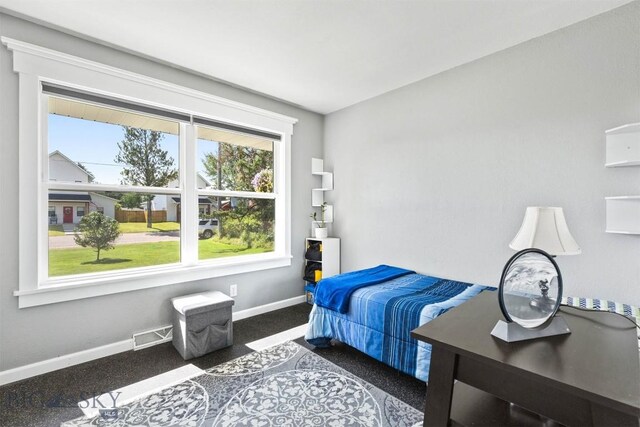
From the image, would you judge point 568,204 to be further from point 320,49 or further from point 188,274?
point 188,274

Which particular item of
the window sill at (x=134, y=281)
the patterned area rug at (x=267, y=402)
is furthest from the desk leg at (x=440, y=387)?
the window sill at (x=134, y=281)

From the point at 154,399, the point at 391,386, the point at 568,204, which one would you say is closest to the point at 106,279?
the point at 154,399

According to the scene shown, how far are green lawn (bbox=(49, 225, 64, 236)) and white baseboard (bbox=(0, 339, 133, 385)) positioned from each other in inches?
37.4

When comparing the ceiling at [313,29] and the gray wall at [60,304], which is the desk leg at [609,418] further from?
the gray wall at [60,304]

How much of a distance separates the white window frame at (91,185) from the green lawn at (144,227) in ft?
0.33

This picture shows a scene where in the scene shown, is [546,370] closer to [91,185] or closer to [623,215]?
[623,215]

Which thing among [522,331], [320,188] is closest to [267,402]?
[522,331]

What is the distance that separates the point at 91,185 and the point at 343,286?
2279mm

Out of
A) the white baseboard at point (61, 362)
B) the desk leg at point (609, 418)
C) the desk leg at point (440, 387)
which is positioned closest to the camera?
the desk leg at point (609, 418)

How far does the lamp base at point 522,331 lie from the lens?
1.07m

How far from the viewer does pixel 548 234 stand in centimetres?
160

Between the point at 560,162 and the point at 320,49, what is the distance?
209 cm

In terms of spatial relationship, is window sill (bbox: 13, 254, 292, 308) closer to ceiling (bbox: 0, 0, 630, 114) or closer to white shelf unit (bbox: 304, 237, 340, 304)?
white shelf unit (bbox: 304, 237, 340, 304)

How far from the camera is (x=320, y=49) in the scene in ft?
8.12
